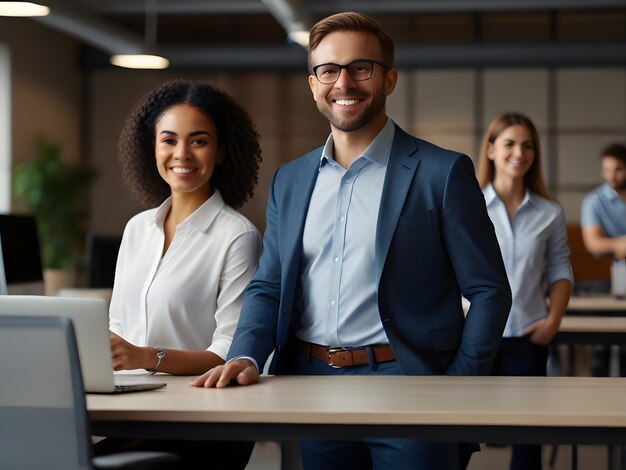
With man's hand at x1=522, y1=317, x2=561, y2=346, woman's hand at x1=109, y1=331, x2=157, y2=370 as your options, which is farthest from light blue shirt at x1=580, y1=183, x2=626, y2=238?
woman's hand at x1=109, y1=331, x2=157, y2=370

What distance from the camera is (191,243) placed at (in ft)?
9.69

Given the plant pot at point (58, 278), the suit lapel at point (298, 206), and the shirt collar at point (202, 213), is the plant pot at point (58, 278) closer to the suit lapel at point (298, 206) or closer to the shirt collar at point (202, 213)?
the shirt collar at point (202, 213)

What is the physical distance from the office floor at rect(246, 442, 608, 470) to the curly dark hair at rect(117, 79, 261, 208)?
8.65 feet

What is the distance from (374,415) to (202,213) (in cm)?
117

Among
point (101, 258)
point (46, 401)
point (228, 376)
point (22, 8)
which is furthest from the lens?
point (22, 8)

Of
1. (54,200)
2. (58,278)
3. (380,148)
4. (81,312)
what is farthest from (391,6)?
(81,312)

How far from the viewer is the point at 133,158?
3.30m

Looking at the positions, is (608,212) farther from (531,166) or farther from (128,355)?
(128,355)

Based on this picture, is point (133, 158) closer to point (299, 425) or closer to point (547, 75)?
point (299, 425)

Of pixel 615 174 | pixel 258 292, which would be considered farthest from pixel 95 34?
pixel 258 292

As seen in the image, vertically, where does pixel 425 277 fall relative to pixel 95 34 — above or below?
below

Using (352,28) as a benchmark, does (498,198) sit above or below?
below

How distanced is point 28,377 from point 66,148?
11.9 m

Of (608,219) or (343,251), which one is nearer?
(343,251)
